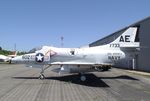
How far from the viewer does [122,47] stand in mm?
24344

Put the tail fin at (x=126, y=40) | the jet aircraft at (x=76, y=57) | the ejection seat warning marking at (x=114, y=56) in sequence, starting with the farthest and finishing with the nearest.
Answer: the tail fin at (x=126, y=40), the ejection seat warning marking at (x=114, y=56), the jet aircraft at (x=76, y=57)

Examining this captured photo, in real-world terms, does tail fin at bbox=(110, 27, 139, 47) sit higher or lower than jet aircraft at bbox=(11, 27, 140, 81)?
higher

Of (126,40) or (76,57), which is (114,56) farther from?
(76,57)

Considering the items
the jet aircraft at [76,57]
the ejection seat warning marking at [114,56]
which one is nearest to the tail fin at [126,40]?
the jet aircraft at [76,57]

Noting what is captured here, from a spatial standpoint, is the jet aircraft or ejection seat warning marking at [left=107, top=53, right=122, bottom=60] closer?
the jet aircraft

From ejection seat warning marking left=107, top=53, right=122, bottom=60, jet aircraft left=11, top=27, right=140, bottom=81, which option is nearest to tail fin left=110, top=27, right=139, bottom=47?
jet aircraft left=11, top=27, right=140, bottom=81

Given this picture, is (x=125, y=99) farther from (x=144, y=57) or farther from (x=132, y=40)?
(x=144, y=57)

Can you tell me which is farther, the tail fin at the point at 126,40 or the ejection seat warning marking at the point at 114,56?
the tail fin at the point at 126,40

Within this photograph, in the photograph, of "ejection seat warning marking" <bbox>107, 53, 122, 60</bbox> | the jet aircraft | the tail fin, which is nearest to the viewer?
the jet aircraft

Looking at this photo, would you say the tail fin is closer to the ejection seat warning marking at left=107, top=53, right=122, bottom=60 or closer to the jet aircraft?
the jet aircraft

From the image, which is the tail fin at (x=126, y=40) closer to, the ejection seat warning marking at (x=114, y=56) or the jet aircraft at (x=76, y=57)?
the jet aircraft at (x=76, y=57)

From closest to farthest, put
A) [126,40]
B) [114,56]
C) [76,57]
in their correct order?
[76,57]
[114,56]
[126,40]

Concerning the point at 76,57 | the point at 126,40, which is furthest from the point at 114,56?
the point at 76,57

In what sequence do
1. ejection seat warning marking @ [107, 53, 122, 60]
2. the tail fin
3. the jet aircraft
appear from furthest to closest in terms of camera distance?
1. the tail fin
2. ejection seat warning marking @ [107, 53, 122, 60]
3. the jet aircraft
